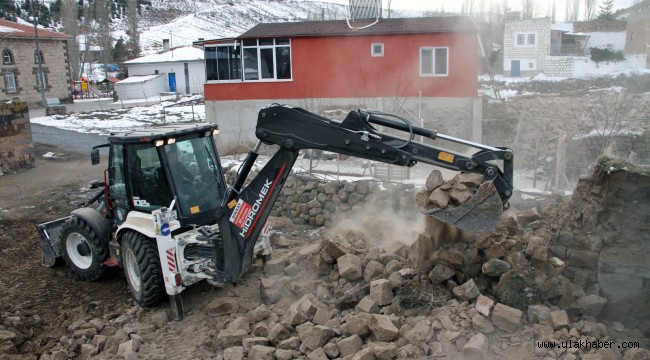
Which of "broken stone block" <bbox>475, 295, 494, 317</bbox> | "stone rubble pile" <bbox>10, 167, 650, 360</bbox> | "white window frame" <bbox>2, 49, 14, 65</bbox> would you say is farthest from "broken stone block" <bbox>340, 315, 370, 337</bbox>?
"white window frame" <bbox>2, 49, 14, 65</bbox>

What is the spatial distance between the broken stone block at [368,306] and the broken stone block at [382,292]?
71 mm

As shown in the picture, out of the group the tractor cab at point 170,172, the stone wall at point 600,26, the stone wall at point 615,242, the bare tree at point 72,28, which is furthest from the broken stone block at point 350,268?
the bare tree at point 72,28

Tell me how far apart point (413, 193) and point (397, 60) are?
9390 millimetres

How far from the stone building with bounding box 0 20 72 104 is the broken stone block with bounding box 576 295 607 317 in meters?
40.9

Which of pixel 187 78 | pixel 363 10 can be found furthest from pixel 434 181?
pixel 187 78

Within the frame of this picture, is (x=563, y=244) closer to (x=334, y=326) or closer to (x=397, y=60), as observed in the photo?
(x=334, y=326)

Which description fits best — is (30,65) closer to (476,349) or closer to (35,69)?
(35,69)

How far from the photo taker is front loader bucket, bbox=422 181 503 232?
5719 millimetres

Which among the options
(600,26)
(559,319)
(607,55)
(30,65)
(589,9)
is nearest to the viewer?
(559,319)

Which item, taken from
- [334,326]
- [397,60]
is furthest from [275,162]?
[397,60]

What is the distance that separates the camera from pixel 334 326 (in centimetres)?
625

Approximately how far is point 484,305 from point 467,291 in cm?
34

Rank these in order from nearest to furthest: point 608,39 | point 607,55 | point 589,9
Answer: point 607,55 < point 608,39 < point 589,9

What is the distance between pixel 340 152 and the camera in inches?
245
